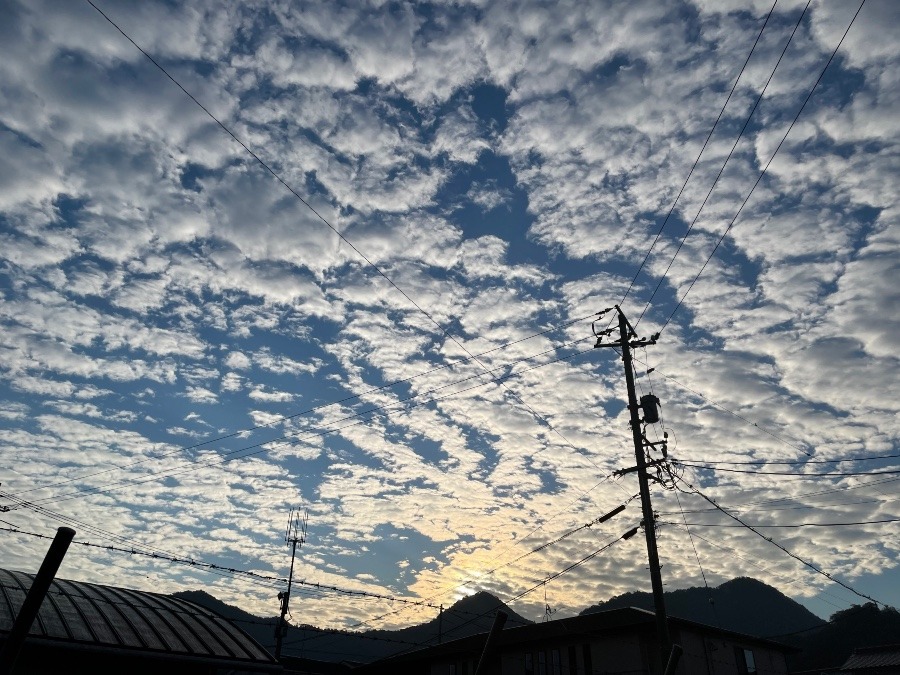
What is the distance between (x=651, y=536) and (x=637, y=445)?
328cm

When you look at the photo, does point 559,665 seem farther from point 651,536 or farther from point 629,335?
point 629,335

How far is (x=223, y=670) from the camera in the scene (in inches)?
901

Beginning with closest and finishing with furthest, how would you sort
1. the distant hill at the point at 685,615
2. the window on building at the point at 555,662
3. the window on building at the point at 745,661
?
the window on building at the point at 555,662 → the window on building at the point at 745,661 → the distant hill at the point at 685,615

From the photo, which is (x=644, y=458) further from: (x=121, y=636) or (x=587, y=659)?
(x=121, y=636)

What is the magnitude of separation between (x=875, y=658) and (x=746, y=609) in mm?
120933

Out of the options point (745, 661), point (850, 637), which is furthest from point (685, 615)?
point (745, 661)

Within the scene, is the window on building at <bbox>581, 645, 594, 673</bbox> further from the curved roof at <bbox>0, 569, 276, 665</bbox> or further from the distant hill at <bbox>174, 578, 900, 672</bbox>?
the distant hill at <bbox>174, 578, 900, 672</bbox>

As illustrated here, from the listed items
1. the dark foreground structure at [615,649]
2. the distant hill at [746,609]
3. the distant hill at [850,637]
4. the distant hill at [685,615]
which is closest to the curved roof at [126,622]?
the dark foreground structure at [615,649]

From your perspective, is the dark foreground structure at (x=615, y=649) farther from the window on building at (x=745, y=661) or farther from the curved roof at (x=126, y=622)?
the curved roof at (x=126, y=622)

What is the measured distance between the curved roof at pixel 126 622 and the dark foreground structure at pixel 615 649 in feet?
39.2

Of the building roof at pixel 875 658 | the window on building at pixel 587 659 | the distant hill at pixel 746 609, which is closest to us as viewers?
the window on building at pixel 587 659

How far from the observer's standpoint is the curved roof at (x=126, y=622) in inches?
786

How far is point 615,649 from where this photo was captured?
3039 centimetres

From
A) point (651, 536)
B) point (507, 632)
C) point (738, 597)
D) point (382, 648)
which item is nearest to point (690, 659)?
point (507, 632)
